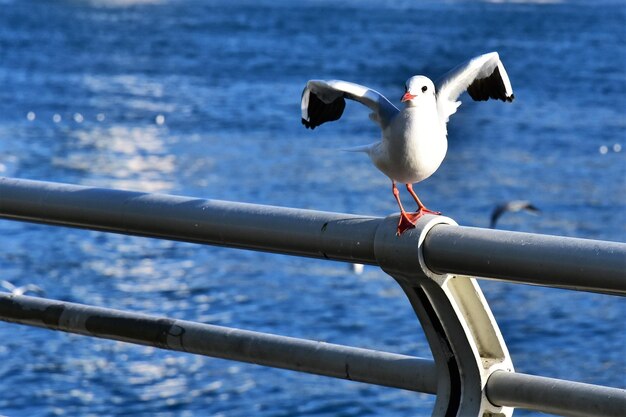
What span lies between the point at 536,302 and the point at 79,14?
7466 cm

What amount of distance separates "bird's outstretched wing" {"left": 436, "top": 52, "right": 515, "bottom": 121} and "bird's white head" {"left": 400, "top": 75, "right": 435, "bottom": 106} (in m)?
0.03

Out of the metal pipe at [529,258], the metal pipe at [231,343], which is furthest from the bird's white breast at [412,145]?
the metal pipe at [529,258]

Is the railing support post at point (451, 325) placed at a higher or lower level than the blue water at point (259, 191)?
lower

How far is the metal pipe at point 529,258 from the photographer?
1678mm

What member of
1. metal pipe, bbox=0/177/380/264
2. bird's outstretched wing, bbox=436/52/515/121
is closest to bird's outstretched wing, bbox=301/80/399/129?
bird's outstretched wing, bbox=436/52/515/121

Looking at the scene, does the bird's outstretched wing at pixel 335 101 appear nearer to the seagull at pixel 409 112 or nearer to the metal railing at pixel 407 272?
the seagull at pixel 409 112

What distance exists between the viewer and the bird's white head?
8.34 feet

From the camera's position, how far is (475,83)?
2764mm

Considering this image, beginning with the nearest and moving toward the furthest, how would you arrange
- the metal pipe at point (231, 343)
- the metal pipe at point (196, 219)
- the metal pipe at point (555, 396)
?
the metal pipe at point (555, 396) → the metal pipe at point (196, 219) → the metal pipe at point (231, 343)

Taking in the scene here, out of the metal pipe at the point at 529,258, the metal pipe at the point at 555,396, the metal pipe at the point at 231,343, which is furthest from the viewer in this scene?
the metal pipe at the point at 231,343

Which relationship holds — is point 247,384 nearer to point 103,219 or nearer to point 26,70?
point 103,219

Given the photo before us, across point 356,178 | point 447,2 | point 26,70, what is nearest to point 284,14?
point 447,2

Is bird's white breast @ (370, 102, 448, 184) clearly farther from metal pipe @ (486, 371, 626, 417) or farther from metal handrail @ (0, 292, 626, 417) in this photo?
metal pipe @ (486, 371, 626, 417)

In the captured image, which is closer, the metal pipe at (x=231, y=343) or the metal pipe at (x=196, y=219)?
the metal pipe at (x=196, y=219)
